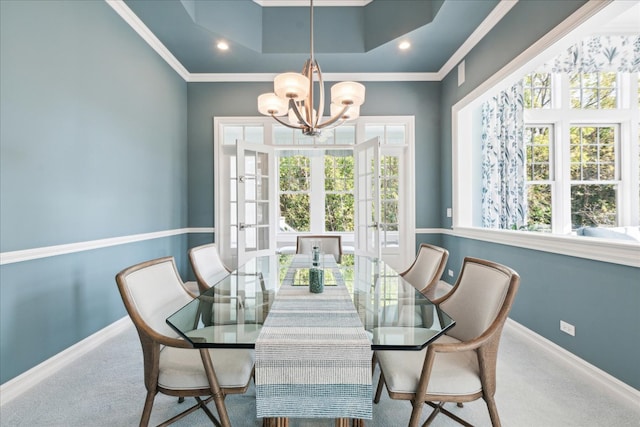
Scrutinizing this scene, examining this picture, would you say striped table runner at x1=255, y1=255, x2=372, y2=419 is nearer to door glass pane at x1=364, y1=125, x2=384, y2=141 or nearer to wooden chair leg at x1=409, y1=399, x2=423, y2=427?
wooden chair leg at x1=409, y1=399, x2=423, y2=427

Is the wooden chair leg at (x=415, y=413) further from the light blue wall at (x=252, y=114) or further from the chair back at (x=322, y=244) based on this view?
the light blue wall at (x=252, y=114)

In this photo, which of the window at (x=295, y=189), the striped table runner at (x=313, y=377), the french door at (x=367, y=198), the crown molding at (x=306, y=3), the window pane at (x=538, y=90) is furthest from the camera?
the window at (x=295, y=189)

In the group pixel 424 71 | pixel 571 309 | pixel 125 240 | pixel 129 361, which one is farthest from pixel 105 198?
pixel 424 71

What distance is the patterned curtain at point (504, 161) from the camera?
133 inches

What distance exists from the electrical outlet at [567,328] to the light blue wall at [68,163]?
3807mm

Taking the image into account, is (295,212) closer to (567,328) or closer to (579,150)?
(567,328)

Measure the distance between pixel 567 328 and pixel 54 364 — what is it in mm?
3789

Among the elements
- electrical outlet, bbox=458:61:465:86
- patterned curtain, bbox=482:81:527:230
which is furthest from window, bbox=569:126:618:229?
electrical outlet, bbox=458:61:465:86

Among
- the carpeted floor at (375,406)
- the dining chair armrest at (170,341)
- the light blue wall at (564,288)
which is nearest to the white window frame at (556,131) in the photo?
the light blue wall at (564,288)

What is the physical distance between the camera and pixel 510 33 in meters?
2.73

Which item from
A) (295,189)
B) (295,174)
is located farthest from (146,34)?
(295,189)

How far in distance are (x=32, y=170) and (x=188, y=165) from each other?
2380mm

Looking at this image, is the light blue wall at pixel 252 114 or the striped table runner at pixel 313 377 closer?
the striped table runner at pixel 313 377

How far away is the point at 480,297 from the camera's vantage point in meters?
1.42
